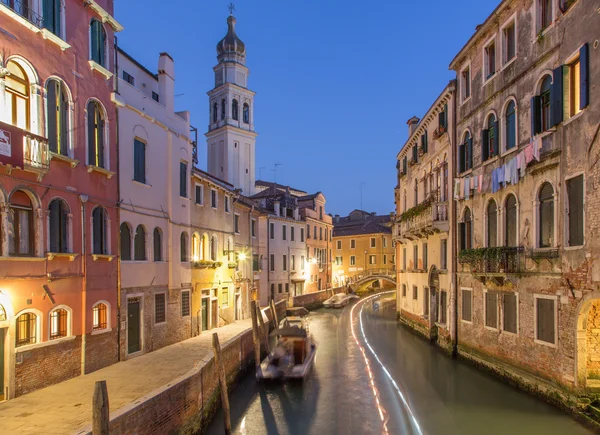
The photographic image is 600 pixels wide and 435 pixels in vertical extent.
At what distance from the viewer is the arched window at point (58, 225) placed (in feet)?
37.2

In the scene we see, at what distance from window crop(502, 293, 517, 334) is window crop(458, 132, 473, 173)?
519 cm

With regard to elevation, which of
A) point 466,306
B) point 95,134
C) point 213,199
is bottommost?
point 466,306

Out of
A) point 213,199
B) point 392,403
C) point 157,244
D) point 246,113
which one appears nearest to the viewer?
point 392,403

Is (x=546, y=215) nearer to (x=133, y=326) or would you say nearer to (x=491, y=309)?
(x=491, y=309)

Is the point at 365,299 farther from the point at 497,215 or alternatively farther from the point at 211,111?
the point at 497,215

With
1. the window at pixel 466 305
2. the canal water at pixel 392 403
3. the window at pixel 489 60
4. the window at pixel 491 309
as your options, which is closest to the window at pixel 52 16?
the canal water at pixel 392 403

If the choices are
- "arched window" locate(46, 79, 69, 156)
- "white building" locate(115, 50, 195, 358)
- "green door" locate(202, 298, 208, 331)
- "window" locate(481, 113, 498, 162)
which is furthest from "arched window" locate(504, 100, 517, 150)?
"green door" locate(202, 298, 208, 331)

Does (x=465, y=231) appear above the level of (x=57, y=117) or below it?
below

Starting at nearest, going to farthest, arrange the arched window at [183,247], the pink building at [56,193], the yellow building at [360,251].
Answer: the pink building at [56,193]
the arched window at [183,247]
the yellow building at [360,251]

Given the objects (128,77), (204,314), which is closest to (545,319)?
(204,314)

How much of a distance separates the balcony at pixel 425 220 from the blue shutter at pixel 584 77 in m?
8.75

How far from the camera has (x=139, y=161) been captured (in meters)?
15.5

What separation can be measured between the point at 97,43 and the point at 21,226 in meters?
5.68

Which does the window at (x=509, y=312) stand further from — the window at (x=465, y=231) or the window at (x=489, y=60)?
the window at (x=489, y=60)
